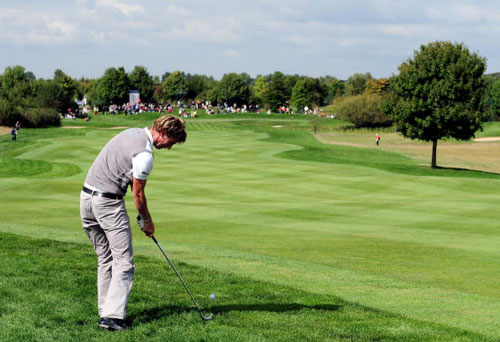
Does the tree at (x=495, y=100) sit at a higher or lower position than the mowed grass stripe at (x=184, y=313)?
higher

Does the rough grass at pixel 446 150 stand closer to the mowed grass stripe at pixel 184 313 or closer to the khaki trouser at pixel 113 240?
the mowed grass stripe at pixel 184 313

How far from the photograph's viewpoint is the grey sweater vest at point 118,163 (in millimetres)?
7387

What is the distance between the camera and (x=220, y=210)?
25.3 meters

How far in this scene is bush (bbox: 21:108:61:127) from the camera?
3687 inches

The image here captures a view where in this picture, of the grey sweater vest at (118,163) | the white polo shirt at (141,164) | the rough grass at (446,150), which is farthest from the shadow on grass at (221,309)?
the rough grass at (446,150)

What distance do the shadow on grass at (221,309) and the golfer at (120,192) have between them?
1.60 feet

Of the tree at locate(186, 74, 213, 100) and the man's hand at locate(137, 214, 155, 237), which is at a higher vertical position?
the tree at locate(186, 74, 213, 100)

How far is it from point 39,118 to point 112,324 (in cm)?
9331

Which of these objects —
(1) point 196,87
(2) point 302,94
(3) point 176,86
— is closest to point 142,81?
(3) point 176,86

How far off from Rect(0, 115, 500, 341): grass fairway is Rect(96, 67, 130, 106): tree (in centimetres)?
11290

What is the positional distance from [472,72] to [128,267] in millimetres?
48448

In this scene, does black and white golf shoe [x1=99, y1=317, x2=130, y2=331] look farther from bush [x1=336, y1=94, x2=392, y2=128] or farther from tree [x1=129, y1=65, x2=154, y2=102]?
tree [x1=129, y1=65, x2=154, y2=102]

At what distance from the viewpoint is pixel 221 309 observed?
8508 mm

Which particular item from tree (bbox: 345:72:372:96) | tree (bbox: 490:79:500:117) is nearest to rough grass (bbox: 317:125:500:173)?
tree (bbox: 490:79:500:117)
